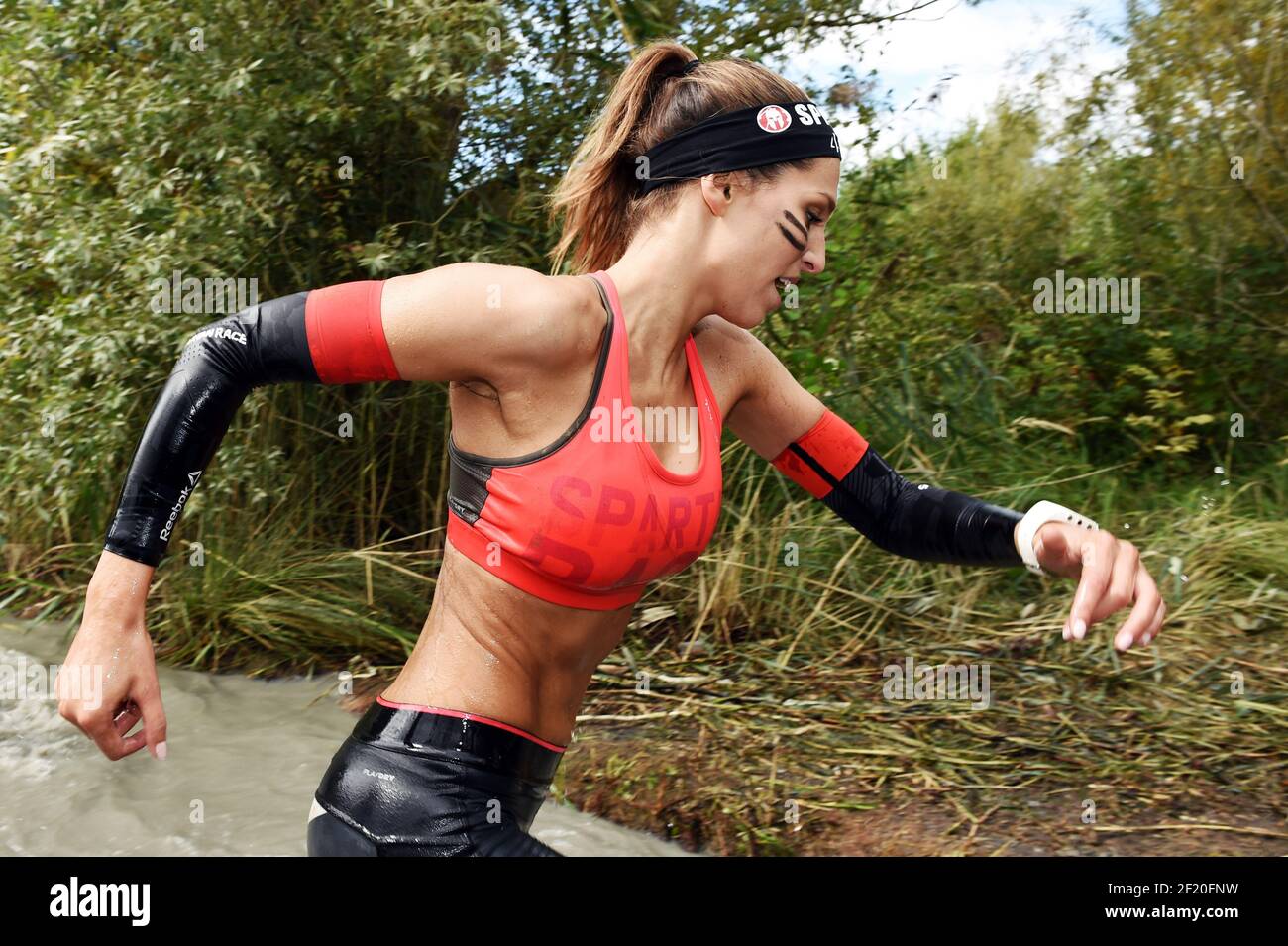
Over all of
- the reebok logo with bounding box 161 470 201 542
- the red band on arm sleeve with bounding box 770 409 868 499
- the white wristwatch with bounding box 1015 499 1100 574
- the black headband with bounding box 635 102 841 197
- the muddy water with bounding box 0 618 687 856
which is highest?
the black headband with bounding box 635 102 841 197

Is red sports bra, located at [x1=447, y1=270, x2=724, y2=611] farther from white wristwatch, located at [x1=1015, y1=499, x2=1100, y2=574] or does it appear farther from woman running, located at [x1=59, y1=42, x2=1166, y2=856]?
white wristwatch, located at [x1=1015, y1=499, x2=1100, y2=574]

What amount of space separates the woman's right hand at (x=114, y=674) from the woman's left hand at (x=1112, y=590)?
1413mm

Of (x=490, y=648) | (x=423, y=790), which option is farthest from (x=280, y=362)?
(x=423, y=790)

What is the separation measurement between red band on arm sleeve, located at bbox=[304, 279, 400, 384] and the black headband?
2.05ft

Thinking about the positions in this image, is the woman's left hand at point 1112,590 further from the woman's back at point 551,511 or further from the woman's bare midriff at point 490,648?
the woman's bare midriff at point 490,648

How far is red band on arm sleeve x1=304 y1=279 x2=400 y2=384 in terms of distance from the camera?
1733mm

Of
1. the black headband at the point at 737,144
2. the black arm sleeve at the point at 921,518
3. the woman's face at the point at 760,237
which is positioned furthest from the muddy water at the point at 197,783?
the black headband at the point at 737,144

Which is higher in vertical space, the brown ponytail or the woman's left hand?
the brown ponytail

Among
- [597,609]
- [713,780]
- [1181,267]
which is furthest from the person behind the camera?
[1181,267]

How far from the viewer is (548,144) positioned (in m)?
4.89

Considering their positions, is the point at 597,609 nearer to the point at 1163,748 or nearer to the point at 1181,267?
the point at 1163,748

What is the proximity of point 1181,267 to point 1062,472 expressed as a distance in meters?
1.47

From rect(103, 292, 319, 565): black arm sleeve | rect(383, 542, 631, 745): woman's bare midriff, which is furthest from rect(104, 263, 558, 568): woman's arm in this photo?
rect(383, 542, 631, 745): woman's bare midriff

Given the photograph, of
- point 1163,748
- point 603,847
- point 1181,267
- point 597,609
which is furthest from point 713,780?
point 1181,267
